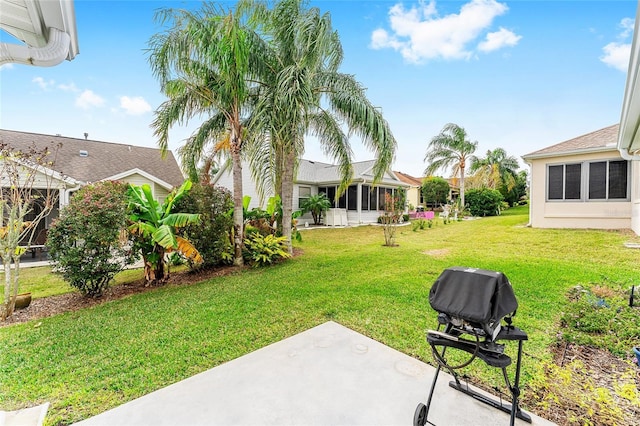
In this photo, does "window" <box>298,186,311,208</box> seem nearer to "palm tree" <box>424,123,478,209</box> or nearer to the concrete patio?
"palm tree" <box>424,123,478,209</box>

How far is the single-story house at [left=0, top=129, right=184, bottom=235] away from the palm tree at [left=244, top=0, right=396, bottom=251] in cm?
561

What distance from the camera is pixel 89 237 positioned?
548cm

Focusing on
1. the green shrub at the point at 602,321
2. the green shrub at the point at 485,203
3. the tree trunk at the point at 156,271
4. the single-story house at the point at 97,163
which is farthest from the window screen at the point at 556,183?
the single-story house at the point at 97,163

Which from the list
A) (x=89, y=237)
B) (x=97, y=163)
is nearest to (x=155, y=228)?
(x=89, y=237)

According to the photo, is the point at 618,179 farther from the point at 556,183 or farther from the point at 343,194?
the point at 343,194

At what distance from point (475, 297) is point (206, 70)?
7814 mm

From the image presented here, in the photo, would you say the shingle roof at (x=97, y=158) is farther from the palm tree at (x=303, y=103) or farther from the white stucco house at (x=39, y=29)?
the white stucco house at (x=39, y=29)

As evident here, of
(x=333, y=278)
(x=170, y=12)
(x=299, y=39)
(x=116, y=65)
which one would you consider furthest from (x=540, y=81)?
(x=116, y=65)

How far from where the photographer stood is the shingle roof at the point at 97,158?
42.5 feet

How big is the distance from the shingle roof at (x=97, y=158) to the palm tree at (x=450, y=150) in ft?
67.2

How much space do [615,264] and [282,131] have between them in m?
9.63

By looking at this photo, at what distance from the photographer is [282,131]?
7.30 metres

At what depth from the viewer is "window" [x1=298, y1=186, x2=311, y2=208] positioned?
62.6 feet

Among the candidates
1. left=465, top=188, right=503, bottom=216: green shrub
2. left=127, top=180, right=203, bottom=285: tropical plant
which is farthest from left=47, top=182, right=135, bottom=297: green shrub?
left=465, top=188, right=503, bottom=216: green shrub
